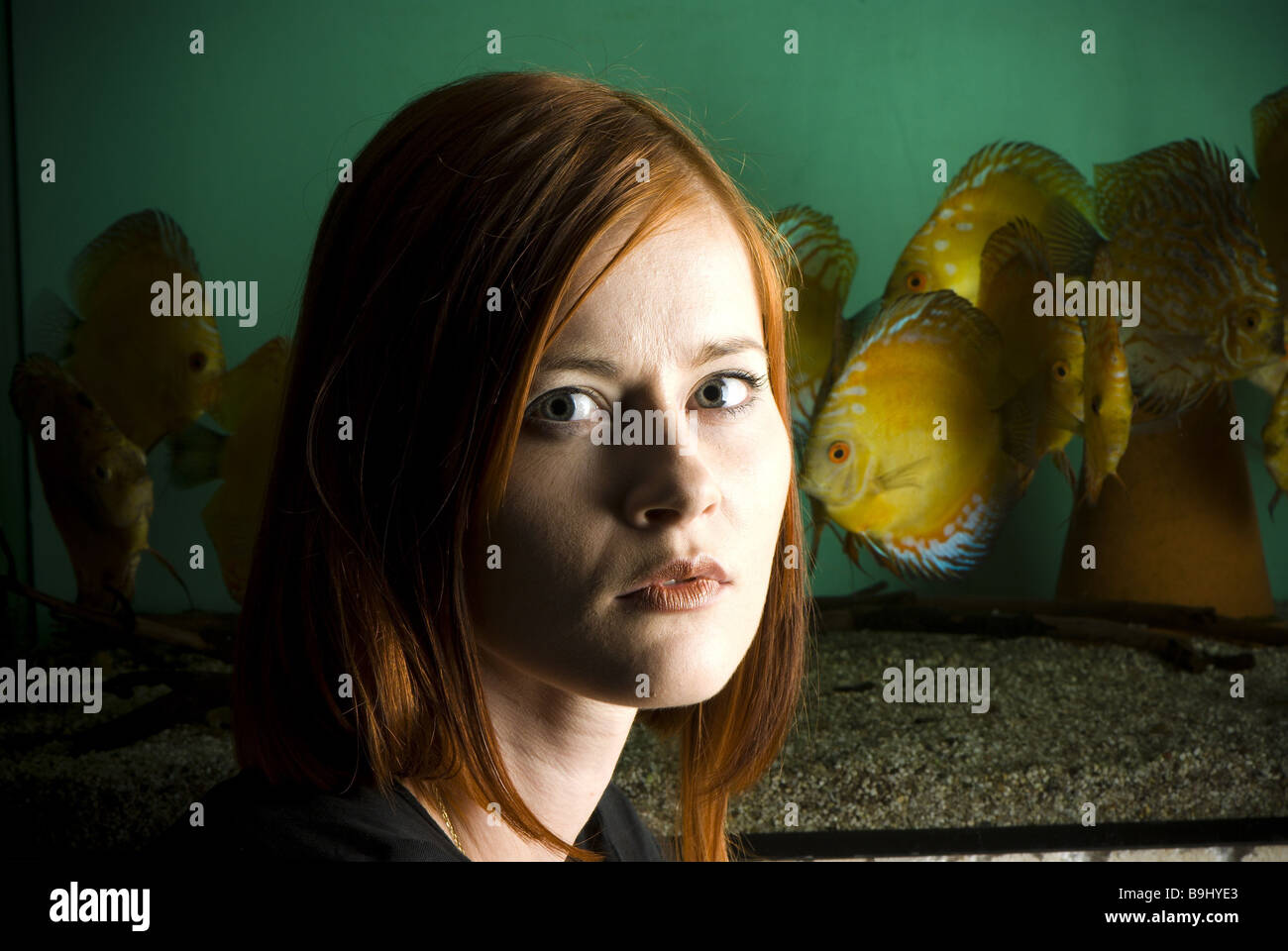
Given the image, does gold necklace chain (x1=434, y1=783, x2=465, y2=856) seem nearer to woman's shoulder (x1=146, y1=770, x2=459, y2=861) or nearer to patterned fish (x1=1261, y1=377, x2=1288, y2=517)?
woman's shoulder (x1=146, y1=770, x2=459, y2=861)

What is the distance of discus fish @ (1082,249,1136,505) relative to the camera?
928 mm

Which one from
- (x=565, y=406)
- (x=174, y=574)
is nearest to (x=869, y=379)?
(x=565, y=406)

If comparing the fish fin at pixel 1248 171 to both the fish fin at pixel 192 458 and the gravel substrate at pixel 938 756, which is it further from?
the fish fin at pixel 192 458

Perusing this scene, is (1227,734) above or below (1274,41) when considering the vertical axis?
below

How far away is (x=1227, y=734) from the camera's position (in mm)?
913

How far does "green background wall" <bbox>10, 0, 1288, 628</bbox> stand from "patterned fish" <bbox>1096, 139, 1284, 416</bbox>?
8cm

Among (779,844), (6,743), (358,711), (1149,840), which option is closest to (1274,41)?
(1149,840)

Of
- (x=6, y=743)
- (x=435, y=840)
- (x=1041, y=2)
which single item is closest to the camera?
(x=435, y=840)

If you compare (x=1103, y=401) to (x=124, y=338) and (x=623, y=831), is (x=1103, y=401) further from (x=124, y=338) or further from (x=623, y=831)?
(x=124, y=338)

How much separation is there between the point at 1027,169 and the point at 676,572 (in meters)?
0.75

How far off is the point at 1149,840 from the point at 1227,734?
0.45 ft

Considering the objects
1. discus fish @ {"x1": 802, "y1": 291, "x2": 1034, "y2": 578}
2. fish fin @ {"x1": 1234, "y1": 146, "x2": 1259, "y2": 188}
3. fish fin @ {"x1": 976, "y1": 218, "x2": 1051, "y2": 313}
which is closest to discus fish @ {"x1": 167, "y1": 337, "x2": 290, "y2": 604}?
discus fish @ {"x1": 802, "y1": 291, "x2": 1034, "y2": 578}

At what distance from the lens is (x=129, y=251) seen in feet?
2.84

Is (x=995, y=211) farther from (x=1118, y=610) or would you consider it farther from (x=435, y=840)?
(x=435, y=840)
